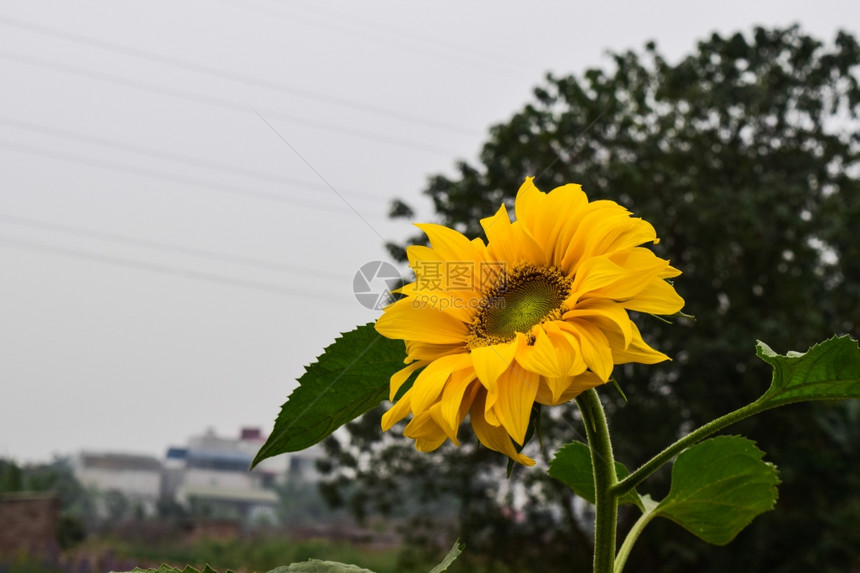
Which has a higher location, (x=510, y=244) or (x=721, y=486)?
(x=510, y=244)

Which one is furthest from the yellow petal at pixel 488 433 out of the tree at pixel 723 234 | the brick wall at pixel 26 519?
the brick wall at pixel 26 519

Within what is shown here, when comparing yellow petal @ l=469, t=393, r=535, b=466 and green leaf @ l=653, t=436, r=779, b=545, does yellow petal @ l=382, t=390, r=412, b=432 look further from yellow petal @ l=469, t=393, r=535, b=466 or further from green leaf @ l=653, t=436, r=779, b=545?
green leaf @ l=653, t=436, r=779, b=545

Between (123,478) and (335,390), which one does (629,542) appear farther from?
(123,478)

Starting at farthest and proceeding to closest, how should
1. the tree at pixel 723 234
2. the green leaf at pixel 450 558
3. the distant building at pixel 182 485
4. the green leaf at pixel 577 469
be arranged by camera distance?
the distant building at pixel 182 485 → the tree at pixel 723 234 → the green leaf at pixel 577 469 → the green leaf at pixel 450 558

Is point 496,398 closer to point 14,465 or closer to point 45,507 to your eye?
point 45,507

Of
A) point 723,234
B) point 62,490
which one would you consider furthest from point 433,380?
point 62,490

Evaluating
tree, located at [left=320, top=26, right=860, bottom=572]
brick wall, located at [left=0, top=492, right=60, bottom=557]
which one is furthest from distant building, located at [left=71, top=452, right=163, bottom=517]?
tree, located at [left=320, top=26, right=860, bottom=572]

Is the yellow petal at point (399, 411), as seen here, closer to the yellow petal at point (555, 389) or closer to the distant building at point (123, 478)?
the yellow petal at point (555, 389)
